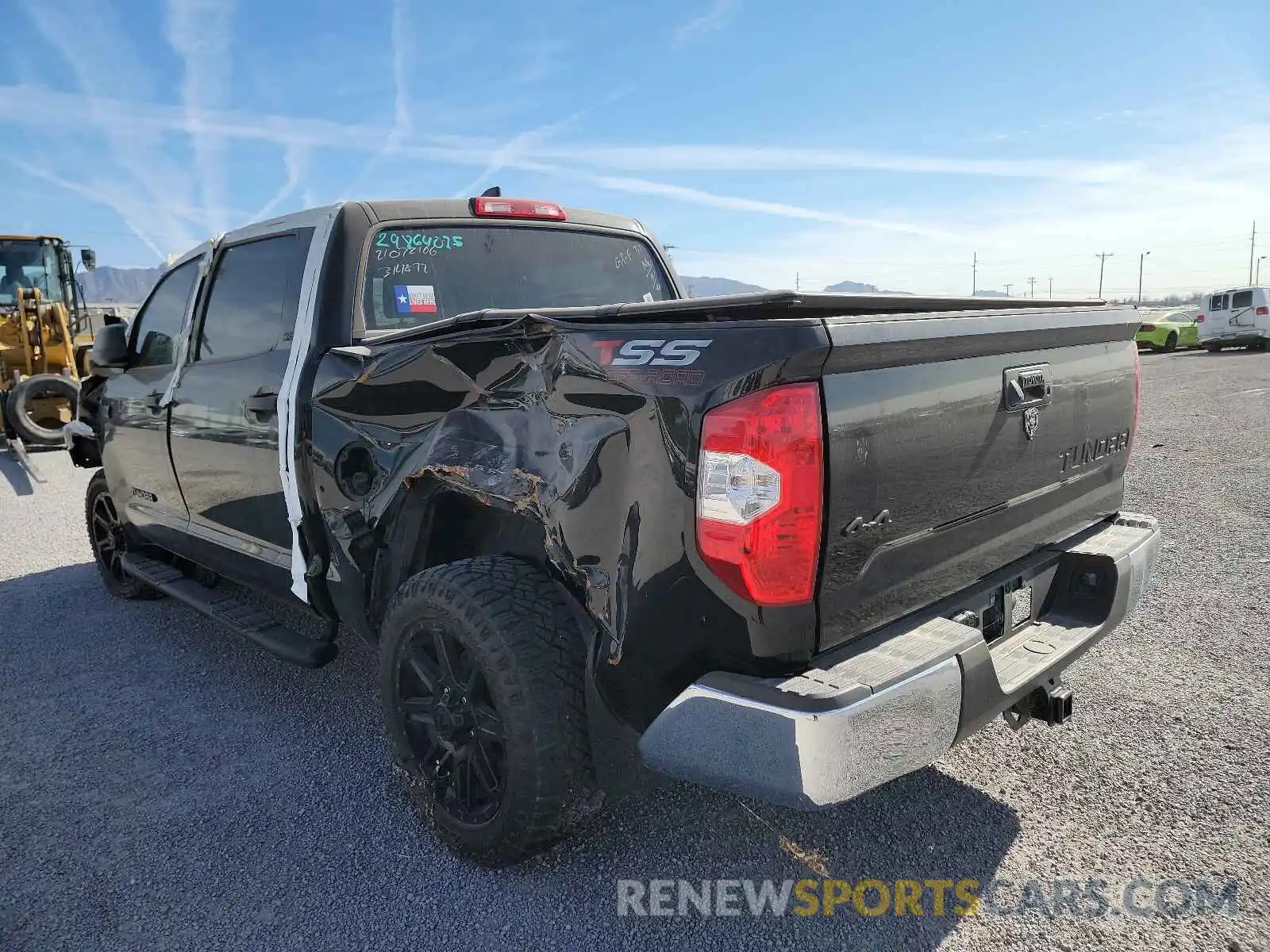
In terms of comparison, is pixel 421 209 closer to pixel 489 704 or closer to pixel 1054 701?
pixel 489 704

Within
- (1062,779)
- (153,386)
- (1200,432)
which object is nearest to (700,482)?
(1062,779)

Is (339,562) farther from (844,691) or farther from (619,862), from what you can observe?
(844,691)

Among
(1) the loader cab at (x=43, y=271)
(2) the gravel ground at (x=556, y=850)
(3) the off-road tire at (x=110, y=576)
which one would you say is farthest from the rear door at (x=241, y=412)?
(1) the loader cab at (x=43, y=271)

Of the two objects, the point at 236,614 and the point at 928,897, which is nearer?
the point at 928,897

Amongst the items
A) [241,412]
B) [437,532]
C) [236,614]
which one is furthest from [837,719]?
[236,614]

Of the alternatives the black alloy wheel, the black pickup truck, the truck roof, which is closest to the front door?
the black pickup truck

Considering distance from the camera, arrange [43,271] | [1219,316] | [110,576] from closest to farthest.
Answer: [110,576] → [43,271] → [1219,316]

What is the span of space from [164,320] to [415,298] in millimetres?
2017

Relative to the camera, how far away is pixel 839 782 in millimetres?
1828

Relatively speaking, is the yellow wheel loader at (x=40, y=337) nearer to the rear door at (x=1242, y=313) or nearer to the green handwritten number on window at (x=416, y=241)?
the green handwritten number on window at (x=416, y=241)

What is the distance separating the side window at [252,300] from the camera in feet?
11.1

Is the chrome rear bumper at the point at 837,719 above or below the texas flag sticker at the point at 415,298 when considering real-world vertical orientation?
below

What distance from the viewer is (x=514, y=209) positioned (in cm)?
366

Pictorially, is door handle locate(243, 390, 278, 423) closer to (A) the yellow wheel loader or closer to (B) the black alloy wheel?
(B) the black alloy wheel
